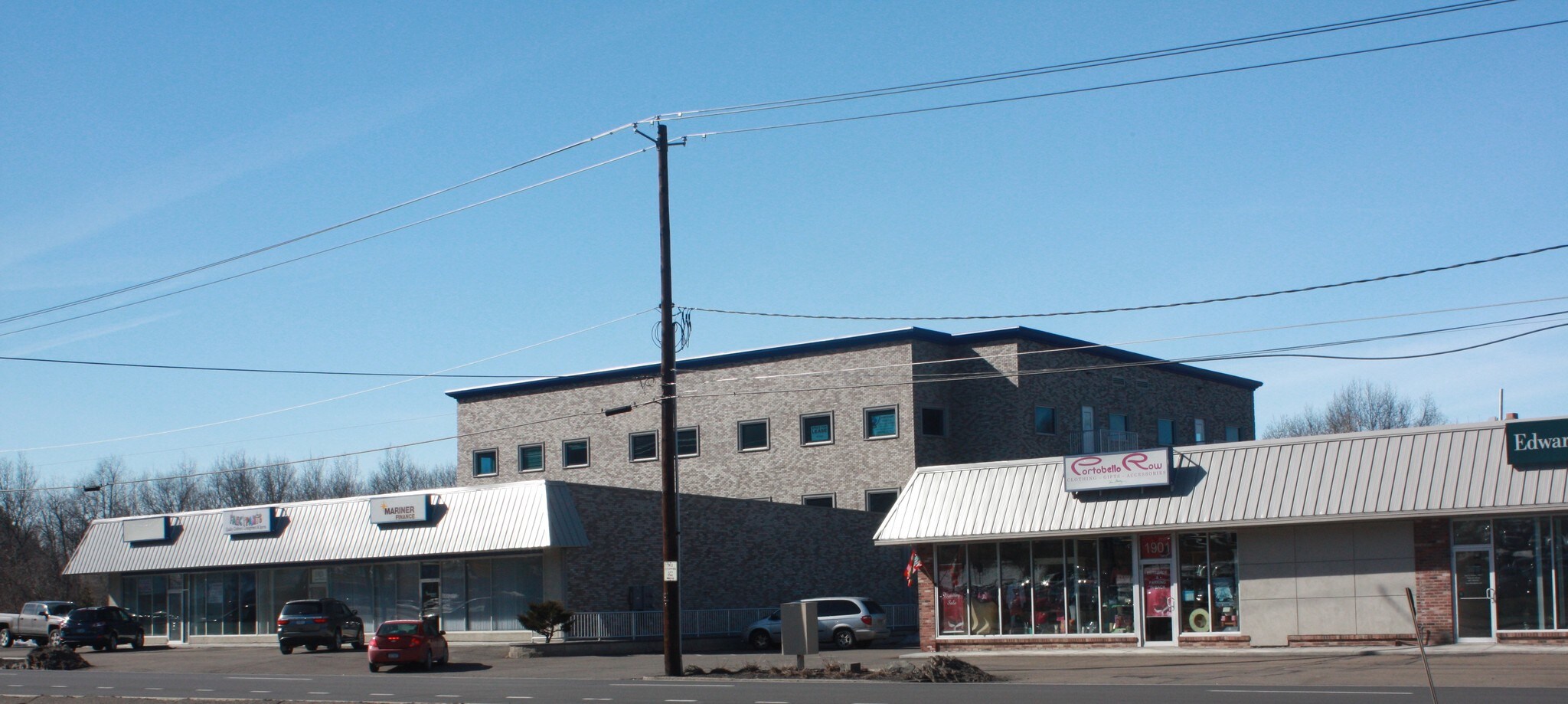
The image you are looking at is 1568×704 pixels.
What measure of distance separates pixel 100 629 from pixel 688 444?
69.0 feet

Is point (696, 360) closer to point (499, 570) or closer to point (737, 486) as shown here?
point (737, 486)

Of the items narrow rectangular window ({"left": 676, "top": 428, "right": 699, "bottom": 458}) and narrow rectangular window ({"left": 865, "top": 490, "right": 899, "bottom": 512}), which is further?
narrow rectangular window ({"left": 676, "top": 428, "right": 699, "bottom": 458})

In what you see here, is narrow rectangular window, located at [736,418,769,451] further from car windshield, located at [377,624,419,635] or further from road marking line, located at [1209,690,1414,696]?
road marking line, located at [1209,690,1414,696]

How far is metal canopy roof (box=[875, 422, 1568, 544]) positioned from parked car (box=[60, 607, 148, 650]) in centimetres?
2702

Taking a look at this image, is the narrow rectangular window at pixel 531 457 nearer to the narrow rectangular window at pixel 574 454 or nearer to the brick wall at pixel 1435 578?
the narrow rectangular window at pixel 574 454

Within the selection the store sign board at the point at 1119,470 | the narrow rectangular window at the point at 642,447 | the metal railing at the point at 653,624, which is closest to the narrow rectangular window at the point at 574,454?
the narrow rectangular window at the point at 642,447

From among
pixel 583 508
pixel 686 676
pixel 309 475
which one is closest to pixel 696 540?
pixel 583 508

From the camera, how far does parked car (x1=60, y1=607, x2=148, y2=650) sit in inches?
1763

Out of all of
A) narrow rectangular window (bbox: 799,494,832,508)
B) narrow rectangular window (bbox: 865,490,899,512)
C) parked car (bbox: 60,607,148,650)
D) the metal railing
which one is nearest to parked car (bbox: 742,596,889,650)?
the metal railing

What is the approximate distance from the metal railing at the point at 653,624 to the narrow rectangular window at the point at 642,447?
10.8 metres

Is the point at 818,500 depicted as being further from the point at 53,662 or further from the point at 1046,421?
the point at 53,662

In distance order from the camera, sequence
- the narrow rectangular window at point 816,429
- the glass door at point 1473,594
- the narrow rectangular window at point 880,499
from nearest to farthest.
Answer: the glass door at point 1473,594 < the narrow rectangular window at point 880,499 < the narrow rectangular window at point 816,429

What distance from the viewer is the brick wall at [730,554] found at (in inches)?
1630

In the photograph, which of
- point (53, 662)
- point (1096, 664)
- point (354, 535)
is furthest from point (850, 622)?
point (53, 662)
